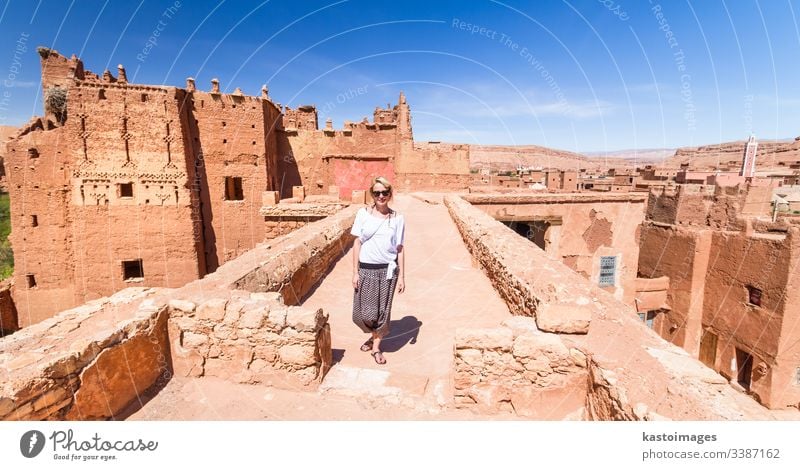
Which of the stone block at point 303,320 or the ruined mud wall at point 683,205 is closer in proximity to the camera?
the stone block at point 303,320

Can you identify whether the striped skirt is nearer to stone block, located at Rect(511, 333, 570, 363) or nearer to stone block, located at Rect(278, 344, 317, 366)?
stone block, located at Rect(278, 344, 317, 366)

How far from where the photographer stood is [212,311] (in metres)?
3.48

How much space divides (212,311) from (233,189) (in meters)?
19.4

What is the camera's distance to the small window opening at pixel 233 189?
20438 millimetres

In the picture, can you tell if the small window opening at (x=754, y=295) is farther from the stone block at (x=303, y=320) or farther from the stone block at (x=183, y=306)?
the stone block at (x=183, y=306)

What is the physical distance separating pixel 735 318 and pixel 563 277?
14.2m

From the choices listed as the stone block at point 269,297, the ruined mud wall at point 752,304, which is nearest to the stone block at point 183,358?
the stone block at point 269,297

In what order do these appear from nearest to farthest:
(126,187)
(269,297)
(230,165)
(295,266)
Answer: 1. (269,297)
2. (295,266)
3. (126,187)
4. (230,165)

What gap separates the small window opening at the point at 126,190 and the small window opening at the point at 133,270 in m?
3.34

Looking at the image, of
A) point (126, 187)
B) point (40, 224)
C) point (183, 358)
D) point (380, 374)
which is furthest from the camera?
point (126, 187)

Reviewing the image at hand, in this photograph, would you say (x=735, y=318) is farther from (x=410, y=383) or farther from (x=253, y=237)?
(x=253, y=237)

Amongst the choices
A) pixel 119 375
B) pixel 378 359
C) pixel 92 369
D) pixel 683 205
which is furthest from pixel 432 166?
pixel 92 369

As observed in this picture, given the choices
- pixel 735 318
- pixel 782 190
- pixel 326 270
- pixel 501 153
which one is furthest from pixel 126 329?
pixel 501 153

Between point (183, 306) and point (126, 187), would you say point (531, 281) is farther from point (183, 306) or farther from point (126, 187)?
point (126, 187)
